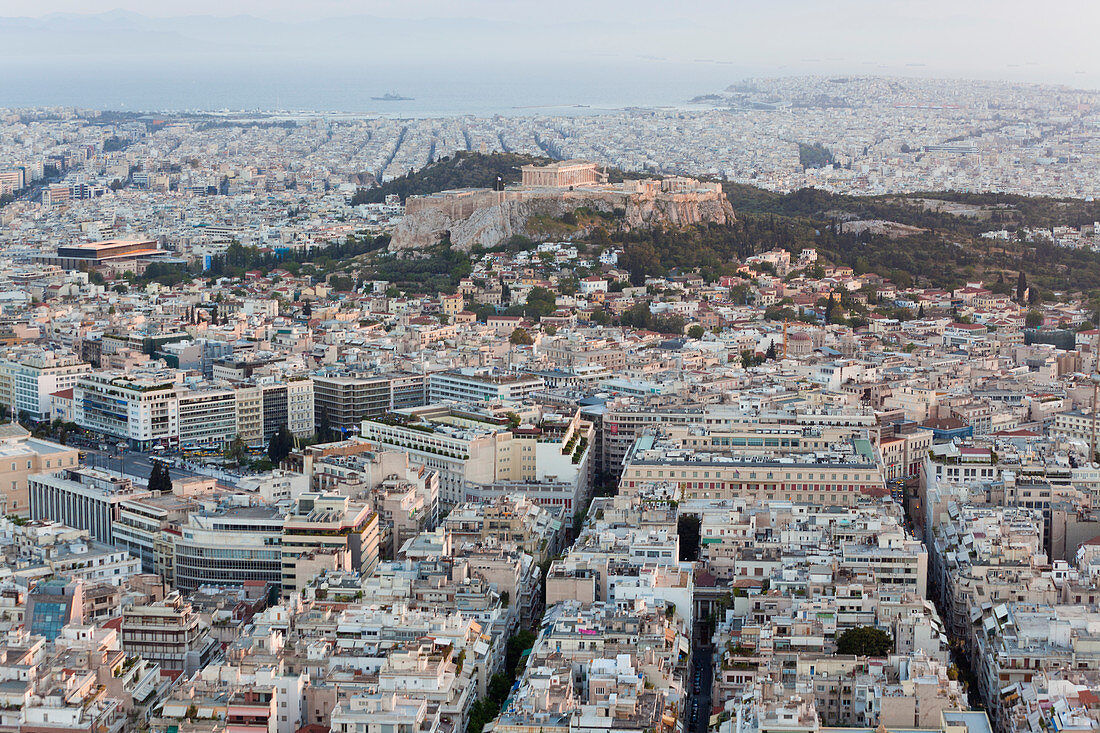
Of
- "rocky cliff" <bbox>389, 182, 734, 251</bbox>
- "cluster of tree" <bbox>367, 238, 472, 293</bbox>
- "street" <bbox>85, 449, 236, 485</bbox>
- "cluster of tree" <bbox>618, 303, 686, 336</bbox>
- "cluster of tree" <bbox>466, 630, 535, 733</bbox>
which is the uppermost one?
"rocky cliff" <bbox>389, 182, 734, 251</bbox>

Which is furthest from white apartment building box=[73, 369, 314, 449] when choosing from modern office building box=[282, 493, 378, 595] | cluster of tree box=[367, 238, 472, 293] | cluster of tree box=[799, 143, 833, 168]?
cluster of tree box=[799, 143, 833, 168]

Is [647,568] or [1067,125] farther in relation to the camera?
[1067,125]

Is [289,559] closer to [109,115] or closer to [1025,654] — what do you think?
[1025,654]

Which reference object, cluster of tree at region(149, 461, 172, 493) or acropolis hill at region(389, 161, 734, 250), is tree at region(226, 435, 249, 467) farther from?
acropolis hill at region(389, 161, 734, 250)

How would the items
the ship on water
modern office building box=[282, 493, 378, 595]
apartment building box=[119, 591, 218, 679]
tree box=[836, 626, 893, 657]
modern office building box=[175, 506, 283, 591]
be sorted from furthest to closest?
the ship on water → modern office building box=[175, 506, 283, 591] → modern office building box=[282, 493, 378, 595] → apartment building box=[119, 591, 218, 679] → tree box=[836, 626, 893, 657]

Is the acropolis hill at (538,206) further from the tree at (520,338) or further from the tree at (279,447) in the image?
the tree at (279,447)

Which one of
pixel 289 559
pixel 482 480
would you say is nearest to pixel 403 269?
pixel 482 480

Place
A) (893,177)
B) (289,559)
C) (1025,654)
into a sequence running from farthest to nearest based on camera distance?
(893,177)
(289,559)
(1025,654)
